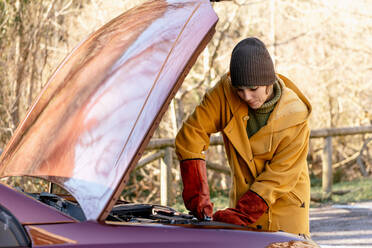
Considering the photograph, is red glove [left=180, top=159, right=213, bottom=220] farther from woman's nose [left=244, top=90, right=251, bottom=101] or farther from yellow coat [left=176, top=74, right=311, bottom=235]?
woman's nose [left=244, top=90, right=251, bottom=101]

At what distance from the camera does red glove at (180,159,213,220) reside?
3.07m

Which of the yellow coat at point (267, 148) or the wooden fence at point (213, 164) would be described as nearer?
the yellow coat at point (267, 148)

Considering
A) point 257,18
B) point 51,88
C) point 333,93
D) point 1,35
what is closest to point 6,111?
point 1,35

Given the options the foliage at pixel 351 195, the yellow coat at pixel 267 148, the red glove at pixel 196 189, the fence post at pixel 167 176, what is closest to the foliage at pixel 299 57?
the foliage at pixel 351 195

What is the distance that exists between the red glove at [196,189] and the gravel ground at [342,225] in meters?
3.21

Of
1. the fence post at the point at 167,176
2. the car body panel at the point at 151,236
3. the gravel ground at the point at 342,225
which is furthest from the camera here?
the fence post at the point at 167,176

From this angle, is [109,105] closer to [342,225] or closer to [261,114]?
[261,114]

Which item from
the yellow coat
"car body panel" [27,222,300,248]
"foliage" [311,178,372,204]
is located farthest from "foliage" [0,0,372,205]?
"car body panel" [27,222,300,248]

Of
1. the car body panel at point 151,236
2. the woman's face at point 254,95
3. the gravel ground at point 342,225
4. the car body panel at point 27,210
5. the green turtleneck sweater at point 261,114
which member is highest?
the woman's face at point 254,95

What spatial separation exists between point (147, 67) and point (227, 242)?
70 centimetres

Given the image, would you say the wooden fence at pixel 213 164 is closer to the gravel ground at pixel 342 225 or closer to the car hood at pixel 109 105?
the gravel ground at pixel 342 225

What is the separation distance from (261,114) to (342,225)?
14.1 ft

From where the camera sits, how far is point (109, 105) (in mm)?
2279

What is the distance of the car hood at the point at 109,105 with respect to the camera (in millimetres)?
2125
